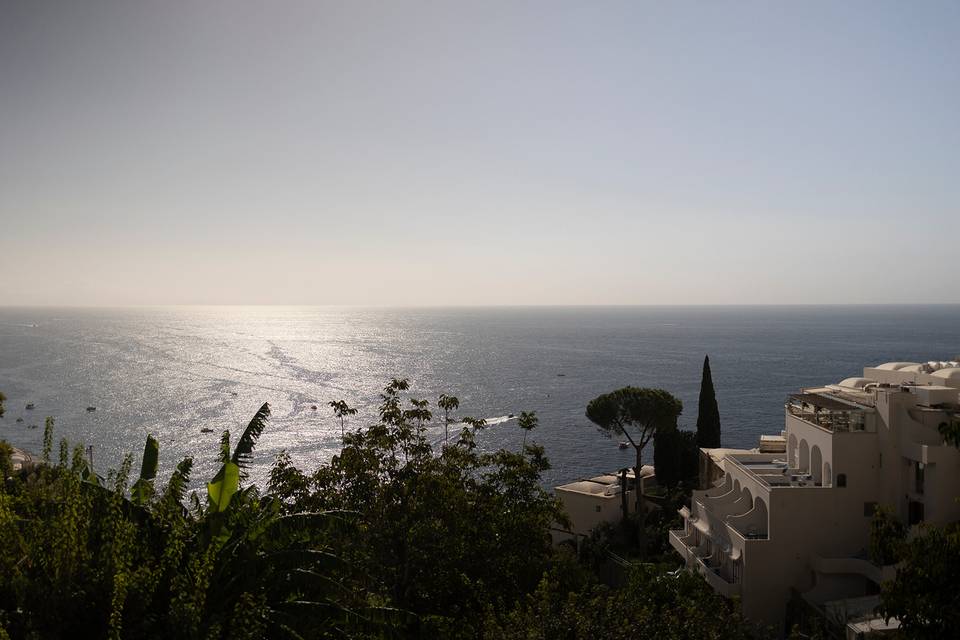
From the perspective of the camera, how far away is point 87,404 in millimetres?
101188

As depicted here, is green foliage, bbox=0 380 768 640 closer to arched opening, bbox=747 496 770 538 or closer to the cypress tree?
arched opening, bbox=747 496 770 538

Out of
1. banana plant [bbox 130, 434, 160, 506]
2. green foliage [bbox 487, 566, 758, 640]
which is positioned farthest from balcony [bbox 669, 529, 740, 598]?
banana plant [bbox 130, 434, 160, 506]

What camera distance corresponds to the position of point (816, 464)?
26.8 meters

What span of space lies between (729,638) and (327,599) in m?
8.56

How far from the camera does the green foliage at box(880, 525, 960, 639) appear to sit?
390 inches

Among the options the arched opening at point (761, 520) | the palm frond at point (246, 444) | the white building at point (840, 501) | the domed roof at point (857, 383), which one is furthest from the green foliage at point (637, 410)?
the palm frond at point (246, 444)

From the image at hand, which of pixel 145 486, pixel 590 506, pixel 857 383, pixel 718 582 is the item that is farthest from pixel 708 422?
pixel 145 486

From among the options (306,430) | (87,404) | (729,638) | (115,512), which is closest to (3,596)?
(115,512)

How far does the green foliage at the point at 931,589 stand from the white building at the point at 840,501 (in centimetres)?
1318

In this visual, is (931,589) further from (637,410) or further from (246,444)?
(637,410)

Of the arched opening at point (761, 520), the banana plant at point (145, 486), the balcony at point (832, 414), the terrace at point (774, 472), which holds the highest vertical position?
the banana plant at point (145, 486)

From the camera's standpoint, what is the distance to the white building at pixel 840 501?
2314 centimetres

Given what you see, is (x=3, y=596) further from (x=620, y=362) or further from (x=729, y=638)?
(x=620, y=362)

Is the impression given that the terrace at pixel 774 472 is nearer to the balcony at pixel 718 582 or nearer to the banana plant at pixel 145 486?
the balcony at pixel 718 582
